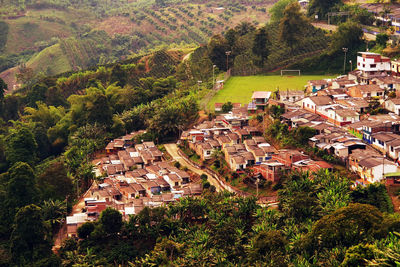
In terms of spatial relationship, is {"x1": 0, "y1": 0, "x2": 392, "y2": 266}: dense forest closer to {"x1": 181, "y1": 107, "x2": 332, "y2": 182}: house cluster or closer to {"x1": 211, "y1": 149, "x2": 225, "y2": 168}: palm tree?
{"x1": 181, "y1": 107, "x2": 332, "y2": 182}: house cluster

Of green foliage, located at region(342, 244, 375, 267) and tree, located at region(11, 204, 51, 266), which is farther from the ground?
green foliage, located at region(342, 244, 375, 267)

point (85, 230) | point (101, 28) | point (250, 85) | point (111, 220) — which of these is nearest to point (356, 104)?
point (250, 85)

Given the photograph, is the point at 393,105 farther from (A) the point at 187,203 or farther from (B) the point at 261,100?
(A) the point at 187,203

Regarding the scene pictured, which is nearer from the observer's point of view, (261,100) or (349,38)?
(261,100)

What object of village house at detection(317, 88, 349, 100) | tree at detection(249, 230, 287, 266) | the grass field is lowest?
tree at detection(249, 230, 287, 266)

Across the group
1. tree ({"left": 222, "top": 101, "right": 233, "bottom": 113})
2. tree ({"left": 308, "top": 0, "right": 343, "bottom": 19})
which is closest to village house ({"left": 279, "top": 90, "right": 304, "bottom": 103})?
tree ({"left": 222, "top": 101, "right": 233, "bottom": 113})

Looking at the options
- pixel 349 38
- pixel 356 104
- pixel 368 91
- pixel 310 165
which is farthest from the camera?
pixel 349 38
